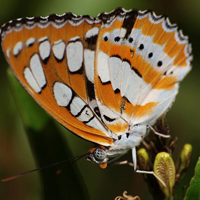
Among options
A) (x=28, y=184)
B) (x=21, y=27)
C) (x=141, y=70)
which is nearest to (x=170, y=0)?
(x=141, y=70)

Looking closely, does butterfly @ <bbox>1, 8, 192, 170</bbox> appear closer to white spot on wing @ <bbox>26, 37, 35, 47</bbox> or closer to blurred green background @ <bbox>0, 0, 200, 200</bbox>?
white spot on wing @ <bbox>26, 37, 35, 47</bbox>

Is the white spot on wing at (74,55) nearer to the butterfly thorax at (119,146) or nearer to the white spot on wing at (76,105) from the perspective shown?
the white spot on wing at (76,105)

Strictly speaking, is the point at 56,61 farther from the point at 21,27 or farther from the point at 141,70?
the point at 141,70

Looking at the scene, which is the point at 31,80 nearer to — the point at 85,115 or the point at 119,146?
the point at 85,115

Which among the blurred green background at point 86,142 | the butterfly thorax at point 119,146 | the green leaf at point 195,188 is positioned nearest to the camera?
the green leaf at point 195,188

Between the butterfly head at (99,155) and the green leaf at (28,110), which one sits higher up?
the green leaf at (28,110)

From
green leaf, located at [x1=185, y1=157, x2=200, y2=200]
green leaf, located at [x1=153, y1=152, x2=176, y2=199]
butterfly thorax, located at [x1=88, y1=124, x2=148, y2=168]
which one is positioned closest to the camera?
green leaf, located at [x1=185, y1=157, x2=200, y2=200]

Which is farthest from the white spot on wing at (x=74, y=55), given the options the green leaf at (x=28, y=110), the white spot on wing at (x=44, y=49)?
the green leaf at (x=28, y=110)

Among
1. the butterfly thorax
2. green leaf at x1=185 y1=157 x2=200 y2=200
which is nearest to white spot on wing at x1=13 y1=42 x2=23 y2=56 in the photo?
the butterfly thorax
